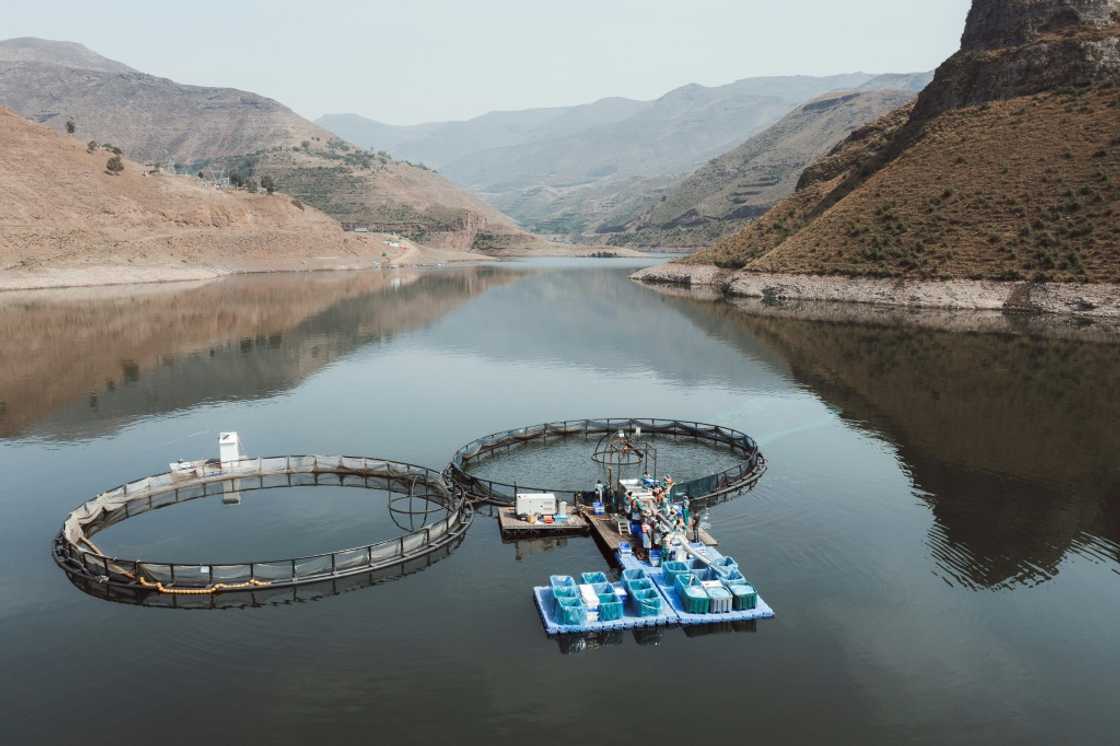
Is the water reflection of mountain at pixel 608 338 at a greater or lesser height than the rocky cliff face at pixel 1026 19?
lesser

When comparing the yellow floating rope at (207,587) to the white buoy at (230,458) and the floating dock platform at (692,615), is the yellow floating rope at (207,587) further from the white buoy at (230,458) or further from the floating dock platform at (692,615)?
the floating dock platform at (692,615)

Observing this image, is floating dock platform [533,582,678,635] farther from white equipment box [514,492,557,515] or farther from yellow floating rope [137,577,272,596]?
yellow floating rope [137,577,272,596]

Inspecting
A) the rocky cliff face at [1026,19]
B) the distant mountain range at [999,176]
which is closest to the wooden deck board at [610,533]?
the distant mountain range at [999,176]

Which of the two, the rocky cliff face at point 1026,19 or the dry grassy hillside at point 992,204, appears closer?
the dry grassy hillside at point 992,204

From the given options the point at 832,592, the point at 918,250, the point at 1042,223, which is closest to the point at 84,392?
the point at 832,592

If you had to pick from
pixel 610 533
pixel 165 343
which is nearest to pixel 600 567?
pixel 610 533

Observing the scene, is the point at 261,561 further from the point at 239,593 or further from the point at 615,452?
the point at 615,452

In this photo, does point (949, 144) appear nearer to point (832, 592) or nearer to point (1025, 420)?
point (1025, 420)

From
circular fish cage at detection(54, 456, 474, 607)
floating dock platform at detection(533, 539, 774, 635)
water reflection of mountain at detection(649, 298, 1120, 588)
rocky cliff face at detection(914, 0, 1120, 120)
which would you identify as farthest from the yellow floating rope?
rocky cliff face at detection(914, 0, 1120, 120)
